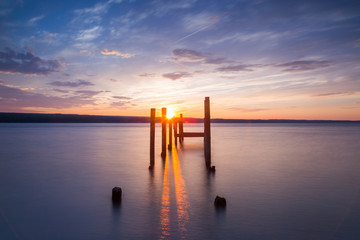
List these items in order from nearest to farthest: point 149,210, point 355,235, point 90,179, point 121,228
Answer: point 355,235 < point 121,228 < point 149,210 < point 90,179

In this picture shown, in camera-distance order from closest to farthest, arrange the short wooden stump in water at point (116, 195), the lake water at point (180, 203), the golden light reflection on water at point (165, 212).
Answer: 1. the golden light reflection on water at point (165, 212)
2. the lake water at point (180, 203)
3. the short wooden stump in water at point (116, 195)

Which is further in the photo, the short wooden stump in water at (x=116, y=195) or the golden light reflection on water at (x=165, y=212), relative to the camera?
the short wooden stump in water at (x=116, y=195)

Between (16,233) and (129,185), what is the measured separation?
4.60 m

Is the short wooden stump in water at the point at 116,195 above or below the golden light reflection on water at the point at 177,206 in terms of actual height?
above

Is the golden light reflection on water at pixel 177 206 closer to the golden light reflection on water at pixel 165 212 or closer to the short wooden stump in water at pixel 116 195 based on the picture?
the golden light reflection on water at pixel 165 212

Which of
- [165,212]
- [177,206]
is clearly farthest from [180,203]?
[165,212]

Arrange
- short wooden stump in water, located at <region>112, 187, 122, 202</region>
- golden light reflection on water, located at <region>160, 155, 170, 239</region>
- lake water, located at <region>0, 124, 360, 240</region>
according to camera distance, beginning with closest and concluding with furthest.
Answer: golden light reflection on water, located at <region>160, 155, 170, 239</region>
lake water, located at <region>0, 124, 360, 240</region>
short wooden stump in water, located at <region>112, 187, 122, 202</region>

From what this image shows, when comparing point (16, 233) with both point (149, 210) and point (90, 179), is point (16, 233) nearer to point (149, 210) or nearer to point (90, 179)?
point (149, 210)

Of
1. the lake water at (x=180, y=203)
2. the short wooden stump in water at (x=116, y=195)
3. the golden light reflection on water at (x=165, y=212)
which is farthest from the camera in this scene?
the short wooden stump in water at (x=116, y=195)

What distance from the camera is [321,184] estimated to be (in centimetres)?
1023

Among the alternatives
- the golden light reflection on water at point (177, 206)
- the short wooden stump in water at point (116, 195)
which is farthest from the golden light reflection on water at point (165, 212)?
the short wooden stump in water at point (116, 195)

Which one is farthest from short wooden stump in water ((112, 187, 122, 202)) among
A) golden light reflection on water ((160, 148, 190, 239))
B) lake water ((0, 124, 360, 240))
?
golden light reflection on water ((160, 148, 190, 239))

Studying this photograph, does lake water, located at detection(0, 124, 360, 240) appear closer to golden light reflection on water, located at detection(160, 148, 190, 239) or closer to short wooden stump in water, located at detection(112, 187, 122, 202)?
golden light reflection on water, located at detection(160, 148, 190, 239)

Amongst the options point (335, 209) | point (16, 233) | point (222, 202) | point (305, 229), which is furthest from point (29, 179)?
point (335, 209)
